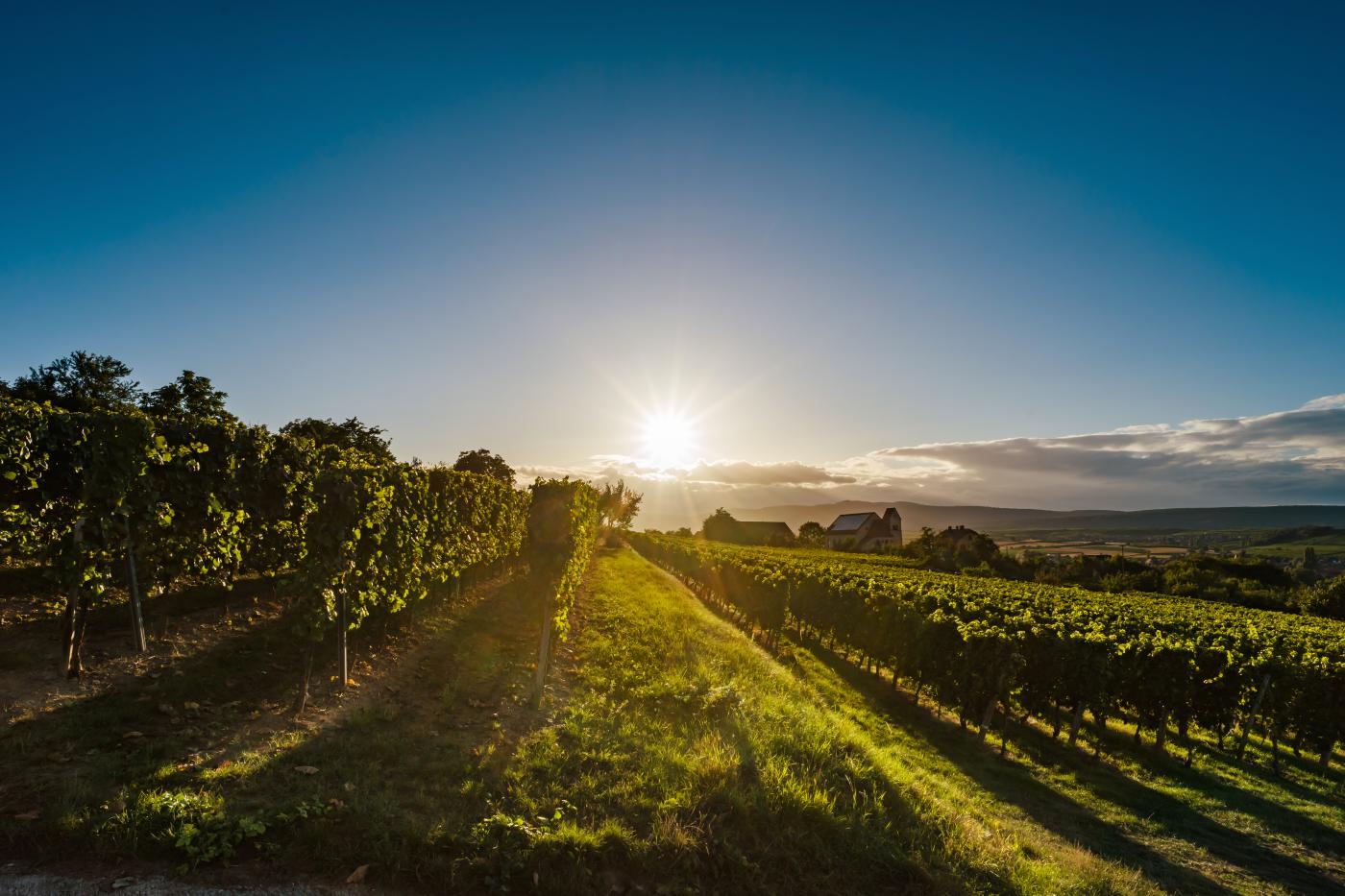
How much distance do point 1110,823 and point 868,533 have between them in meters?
103

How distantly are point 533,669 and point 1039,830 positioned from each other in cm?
1070

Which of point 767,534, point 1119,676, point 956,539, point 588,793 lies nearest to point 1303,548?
point 956,539

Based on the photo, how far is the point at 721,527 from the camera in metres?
118

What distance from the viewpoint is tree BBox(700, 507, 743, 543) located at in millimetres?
116125

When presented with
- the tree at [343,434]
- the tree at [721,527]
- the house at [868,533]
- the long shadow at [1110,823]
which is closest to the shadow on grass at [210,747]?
the long shadow at [1110,823]

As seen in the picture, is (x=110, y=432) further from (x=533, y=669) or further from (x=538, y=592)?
(x=533, y=669)

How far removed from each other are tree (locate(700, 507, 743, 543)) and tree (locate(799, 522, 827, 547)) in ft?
42.0

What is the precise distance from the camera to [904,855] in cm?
667

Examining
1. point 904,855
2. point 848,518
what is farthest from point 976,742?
point 848,518

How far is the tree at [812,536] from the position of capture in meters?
111

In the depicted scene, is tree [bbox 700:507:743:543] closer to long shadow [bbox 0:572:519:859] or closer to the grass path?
the grass path

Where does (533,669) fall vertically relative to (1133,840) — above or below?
above

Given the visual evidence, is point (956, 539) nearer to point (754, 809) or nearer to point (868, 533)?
Answer: point (868, 533)

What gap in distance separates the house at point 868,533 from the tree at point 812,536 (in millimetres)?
1408
